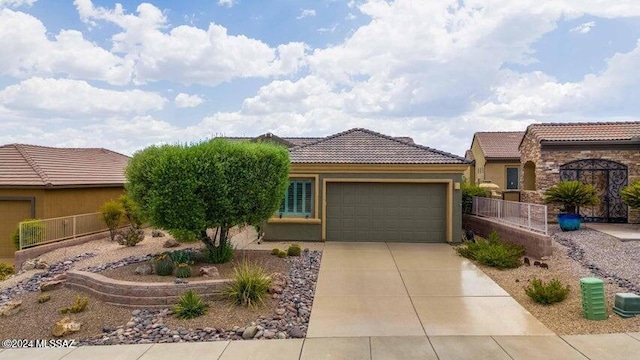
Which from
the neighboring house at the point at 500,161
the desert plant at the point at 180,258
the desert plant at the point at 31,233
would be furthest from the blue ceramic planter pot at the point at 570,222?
the desert plant at the point at 31,233

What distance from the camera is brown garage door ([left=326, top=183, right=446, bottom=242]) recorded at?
1402 cm

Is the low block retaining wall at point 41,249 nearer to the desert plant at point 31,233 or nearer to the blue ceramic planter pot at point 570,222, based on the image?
the desert plant at point 31,233

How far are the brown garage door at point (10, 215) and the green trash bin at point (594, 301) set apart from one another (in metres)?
18.4

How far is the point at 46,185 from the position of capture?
15297 mm

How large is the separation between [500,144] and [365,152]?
17.8 metres

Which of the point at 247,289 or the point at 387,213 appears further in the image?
the point at 387,213

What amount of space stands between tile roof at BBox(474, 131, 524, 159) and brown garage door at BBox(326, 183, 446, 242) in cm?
1502

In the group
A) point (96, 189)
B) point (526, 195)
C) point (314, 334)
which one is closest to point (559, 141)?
point (526, 195)

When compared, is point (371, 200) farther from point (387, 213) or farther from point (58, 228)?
point (58, 228)

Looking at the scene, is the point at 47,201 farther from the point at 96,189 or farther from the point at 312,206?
the point at 312,206

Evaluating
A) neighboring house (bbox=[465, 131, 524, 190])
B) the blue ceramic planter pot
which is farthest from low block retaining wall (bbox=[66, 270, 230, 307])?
neighboring house (bbox=[465, 131, 524, 190])

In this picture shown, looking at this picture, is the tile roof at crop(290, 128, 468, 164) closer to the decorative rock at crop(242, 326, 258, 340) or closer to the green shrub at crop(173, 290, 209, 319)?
the green shrub at crop(173, 290, 209, 319)

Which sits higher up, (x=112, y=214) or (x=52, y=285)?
(x=112, y=214)

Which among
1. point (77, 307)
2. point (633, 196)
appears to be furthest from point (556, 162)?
point (77, 307)
